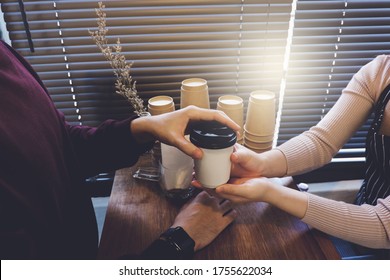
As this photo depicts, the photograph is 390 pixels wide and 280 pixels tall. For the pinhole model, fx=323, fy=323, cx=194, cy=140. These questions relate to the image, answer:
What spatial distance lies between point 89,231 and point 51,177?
12.2 inches

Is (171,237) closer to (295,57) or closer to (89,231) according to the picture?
(89,231)

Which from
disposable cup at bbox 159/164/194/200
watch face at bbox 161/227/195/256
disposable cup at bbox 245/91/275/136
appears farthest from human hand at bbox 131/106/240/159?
disposable cup at bbox 245/91/275/136

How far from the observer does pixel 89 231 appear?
1.16 metres

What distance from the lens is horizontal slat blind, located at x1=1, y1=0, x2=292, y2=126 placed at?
1.39 m

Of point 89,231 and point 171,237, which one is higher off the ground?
point 171,237

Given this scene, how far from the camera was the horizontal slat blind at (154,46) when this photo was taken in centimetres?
139

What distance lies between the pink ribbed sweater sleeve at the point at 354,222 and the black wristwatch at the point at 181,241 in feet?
1.26

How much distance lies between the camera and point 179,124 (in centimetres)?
99

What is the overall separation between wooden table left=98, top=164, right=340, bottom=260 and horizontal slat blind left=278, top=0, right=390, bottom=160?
2.39 feet

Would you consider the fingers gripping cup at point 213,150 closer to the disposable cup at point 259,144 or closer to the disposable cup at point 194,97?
the disposable cup at point 194,97

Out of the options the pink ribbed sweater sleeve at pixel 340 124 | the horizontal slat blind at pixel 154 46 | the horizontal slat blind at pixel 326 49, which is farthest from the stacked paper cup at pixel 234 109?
the horizontal slat blind at pixel 326 49

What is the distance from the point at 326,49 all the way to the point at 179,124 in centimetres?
96
